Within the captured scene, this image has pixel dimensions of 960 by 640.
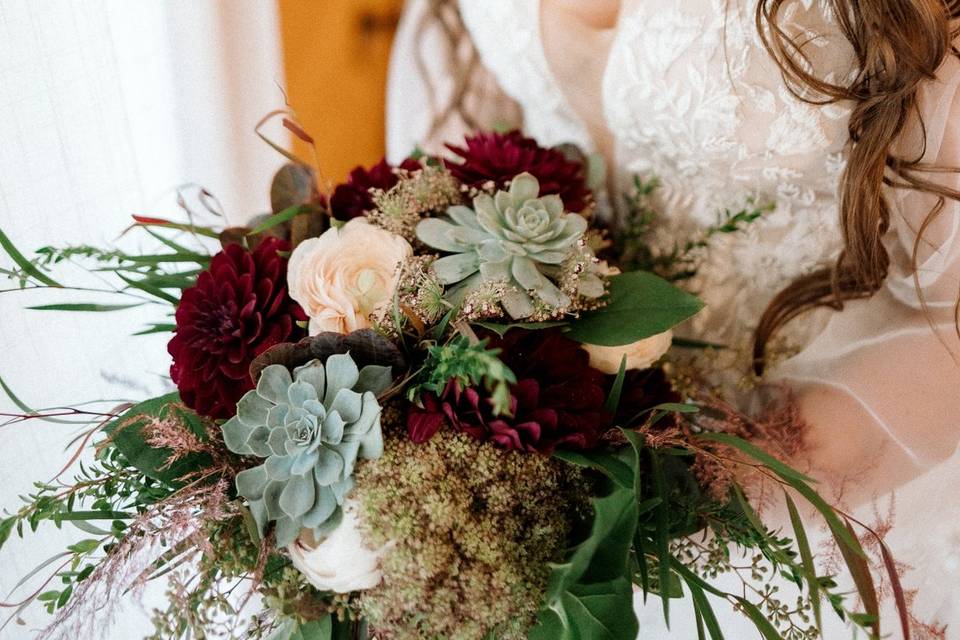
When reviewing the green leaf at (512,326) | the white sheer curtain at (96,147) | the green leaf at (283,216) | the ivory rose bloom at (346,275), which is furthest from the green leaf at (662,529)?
the white sheer curtain at (96,147)

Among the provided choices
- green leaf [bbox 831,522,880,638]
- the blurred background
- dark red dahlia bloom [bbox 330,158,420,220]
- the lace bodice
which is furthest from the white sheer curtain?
green leaf [bbox 831,522,880,638]

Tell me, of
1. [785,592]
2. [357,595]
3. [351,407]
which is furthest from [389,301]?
[785,592]

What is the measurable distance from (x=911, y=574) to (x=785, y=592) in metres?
0.13

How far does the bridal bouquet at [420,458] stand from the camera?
1.32 ft

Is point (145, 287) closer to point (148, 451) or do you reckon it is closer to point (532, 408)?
point (148, 451)

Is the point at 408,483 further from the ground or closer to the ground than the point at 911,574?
further from the ground

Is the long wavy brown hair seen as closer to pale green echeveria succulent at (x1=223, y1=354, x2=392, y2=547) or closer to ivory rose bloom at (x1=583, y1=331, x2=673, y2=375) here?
ivory rose bloom at (x1=583, y1=331, x2=673, y2=375)

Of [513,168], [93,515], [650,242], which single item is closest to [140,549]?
[93,515]

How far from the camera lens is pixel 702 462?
0.49 metres

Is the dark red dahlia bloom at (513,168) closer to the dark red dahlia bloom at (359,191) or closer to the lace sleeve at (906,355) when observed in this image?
the dark red dahlia bloom at (359,191)

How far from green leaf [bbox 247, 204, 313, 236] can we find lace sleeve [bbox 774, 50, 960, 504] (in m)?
0.49

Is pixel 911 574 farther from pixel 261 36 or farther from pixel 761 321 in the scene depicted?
pixel 261 36

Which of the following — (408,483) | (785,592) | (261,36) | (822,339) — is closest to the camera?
(408,483)

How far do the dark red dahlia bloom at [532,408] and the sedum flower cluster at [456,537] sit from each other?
1cm
